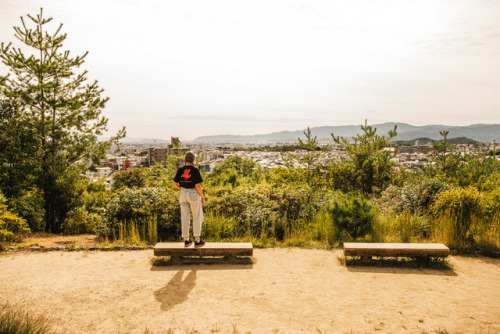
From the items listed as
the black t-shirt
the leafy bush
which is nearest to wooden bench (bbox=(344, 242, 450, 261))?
the leafy bush

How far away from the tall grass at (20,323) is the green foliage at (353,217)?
558 cm

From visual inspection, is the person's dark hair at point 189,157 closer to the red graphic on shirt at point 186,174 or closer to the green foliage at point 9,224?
the red graphic on shirt at point 186,174

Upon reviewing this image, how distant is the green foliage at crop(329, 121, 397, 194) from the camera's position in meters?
10.7

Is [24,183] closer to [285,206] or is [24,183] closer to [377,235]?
[285,206]

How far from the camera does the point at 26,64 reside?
1243 centimetres

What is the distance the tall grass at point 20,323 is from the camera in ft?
9.91

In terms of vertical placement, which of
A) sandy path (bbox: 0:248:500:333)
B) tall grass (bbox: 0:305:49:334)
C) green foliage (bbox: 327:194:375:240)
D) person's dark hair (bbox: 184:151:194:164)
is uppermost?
person's dark hair (bbox: 184:151:194:164)

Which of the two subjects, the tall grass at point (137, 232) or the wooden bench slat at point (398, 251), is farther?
the tall grass at point (137, 232)

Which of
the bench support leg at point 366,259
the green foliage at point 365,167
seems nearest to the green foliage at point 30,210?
the bench support leg at point 366,259

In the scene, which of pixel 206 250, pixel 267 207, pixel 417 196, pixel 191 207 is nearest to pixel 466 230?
pixel 417 196

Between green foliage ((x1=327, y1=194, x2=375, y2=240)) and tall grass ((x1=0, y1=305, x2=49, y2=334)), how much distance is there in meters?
5.58

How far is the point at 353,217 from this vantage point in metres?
6.68

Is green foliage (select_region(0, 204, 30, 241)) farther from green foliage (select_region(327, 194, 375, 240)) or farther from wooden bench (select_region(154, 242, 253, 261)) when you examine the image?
green foliage (select_region(327, 194, 375, 240))

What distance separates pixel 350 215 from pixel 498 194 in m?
3.88
